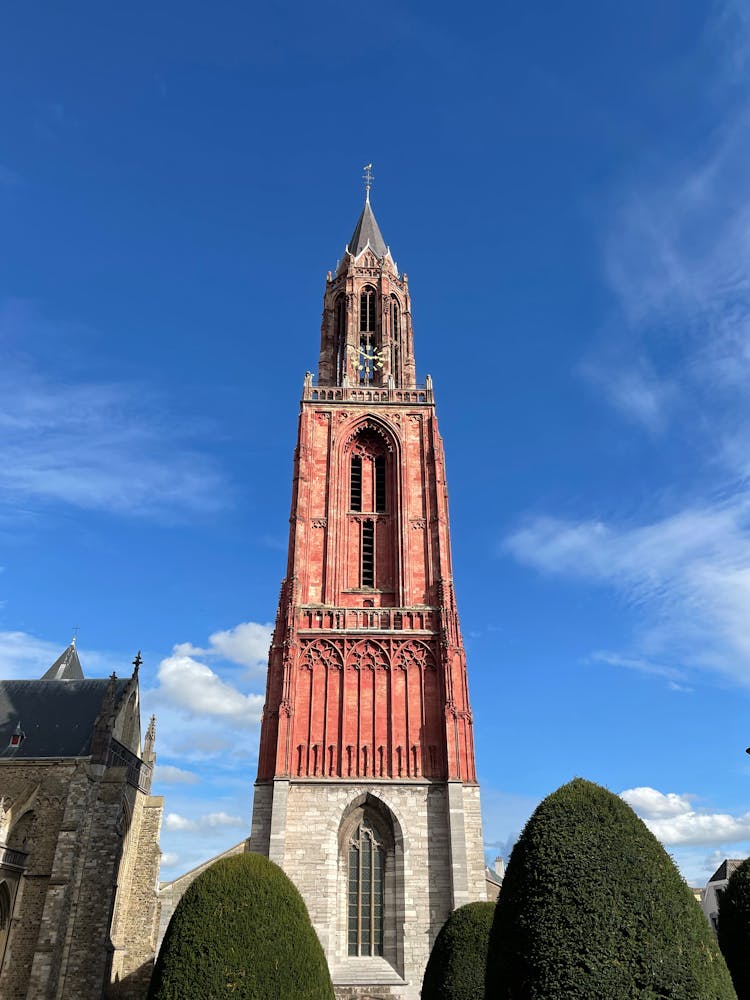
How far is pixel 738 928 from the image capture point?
13281mm

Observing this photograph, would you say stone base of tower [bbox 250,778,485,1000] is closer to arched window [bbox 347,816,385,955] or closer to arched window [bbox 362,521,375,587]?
arched window [bbox 347,816,385,955]

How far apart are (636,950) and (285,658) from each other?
19749mm

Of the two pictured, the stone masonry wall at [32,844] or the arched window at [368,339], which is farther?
the arched window at [368,339]

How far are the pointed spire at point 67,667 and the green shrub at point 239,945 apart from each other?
27.8 m

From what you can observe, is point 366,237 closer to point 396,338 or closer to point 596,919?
point 396,338

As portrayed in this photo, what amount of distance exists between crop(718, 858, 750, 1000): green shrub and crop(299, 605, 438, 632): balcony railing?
1588 centimetres

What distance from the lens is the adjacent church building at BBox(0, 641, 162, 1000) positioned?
85.1 feet

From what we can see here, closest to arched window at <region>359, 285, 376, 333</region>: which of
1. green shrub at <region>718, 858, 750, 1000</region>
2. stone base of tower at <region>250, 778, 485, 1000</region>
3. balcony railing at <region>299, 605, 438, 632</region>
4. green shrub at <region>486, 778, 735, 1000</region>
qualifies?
balcony railing at <region>299, 605, 438, 632</region>

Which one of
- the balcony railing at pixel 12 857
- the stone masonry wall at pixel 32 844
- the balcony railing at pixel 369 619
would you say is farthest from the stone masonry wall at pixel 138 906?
the balcony railing at pixel 369 619

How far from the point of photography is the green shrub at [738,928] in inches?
510

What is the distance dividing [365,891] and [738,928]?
1416 cm

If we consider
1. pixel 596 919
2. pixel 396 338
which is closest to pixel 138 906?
pixel 596 919

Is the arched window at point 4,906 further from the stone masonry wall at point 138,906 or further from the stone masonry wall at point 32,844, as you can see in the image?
the stone masonry wall at point 138,906

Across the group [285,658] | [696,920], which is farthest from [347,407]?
[696,920]
